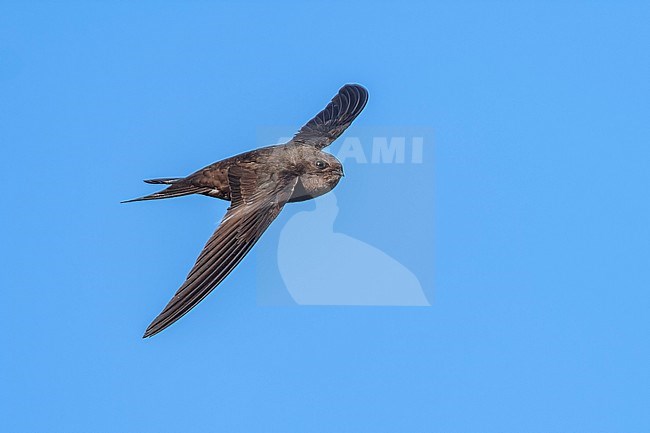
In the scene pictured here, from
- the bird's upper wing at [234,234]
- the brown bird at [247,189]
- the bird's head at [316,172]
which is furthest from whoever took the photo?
the bird's head at [316,172]

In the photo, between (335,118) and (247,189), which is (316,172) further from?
(335,118)

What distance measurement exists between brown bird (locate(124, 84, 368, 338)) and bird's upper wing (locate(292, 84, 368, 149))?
0.01 metres

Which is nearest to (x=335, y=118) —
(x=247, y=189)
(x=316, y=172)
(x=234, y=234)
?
(x=316, y=172)

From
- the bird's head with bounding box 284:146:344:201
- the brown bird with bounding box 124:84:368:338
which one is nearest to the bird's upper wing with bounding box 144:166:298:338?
the brown bird with bounding box 124:84:368:338

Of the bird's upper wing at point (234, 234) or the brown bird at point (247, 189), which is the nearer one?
the bird's upper wing at point (234, 234)

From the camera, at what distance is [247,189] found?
568 inches

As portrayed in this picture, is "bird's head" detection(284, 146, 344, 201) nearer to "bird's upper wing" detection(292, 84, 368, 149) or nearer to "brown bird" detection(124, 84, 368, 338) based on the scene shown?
"brown bird" detection(124, 84, 368, 338)

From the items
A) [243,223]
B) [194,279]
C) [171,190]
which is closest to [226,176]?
[171,190]

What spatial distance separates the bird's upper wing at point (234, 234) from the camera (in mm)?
12570

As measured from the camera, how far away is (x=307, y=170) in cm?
1521

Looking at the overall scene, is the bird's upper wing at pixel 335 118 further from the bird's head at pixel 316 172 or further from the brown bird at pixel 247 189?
the bird's head at pixel 316 172

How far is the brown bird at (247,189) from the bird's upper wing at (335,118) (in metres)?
0.01

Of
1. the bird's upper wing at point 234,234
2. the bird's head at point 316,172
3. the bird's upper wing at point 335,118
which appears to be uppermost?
the bird's upper wing at point 335,118

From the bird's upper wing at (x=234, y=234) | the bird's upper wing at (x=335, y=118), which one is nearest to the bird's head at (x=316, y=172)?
the bird's upper wing at (x=234, y=234)
